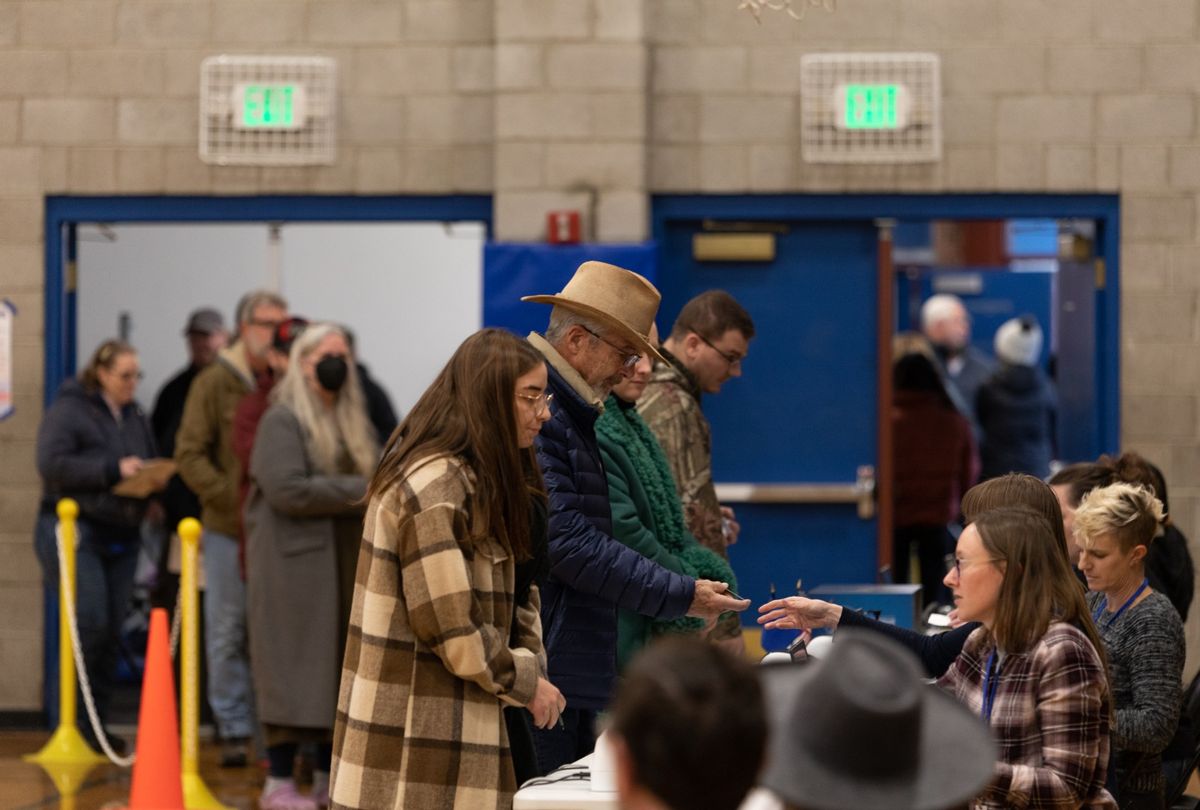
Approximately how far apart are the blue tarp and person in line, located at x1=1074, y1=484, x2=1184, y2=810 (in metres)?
3.53

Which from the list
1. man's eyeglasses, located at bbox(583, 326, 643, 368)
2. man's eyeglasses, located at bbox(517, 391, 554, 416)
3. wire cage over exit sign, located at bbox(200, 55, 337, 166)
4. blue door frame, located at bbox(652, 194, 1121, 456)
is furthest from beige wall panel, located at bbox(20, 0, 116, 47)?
man's eyeglasses, located at bbox(517, 391, 554, 416)

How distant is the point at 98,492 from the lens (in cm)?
705

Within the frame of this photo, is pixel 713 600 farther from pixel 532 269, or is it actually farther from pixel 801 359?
pixel 801 359

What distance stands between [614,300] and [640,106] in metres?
3.29

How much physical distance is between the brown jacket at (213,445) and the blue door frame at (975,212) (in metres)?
1.96

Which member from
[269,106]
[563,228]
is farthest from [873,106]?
[269,106]

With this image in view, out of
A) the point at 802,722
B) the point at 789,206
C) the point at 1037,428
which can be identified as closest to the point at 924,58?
the point at 789,206

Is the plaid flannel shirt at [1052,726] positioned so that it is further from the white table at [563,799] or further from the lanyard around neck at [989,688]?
the white table at [563,799]

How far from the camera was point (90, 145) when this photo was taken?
7.70 metres

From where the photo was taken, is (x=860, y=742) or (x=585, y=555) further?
(x=585, y=555)

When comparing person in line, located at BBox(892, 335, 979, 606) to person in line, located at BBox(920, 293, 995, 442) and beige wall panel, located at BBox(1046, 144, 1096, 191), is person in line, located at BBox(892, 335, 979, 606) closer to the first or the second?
beige wall panel, located at BBox(1046, 144, 1096, 191)

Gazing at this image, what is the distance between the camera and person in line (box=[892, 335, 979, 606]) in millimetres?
8305

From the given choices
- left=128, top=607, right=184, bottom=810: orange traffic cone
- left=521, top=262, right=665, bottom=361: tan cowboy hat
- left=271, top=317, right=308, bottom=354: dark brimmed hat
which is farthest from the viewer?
left=271, top=317, right=308, bottom=354: dark brimmed hat

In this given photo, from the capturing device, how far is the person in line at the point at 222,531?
270 inches
